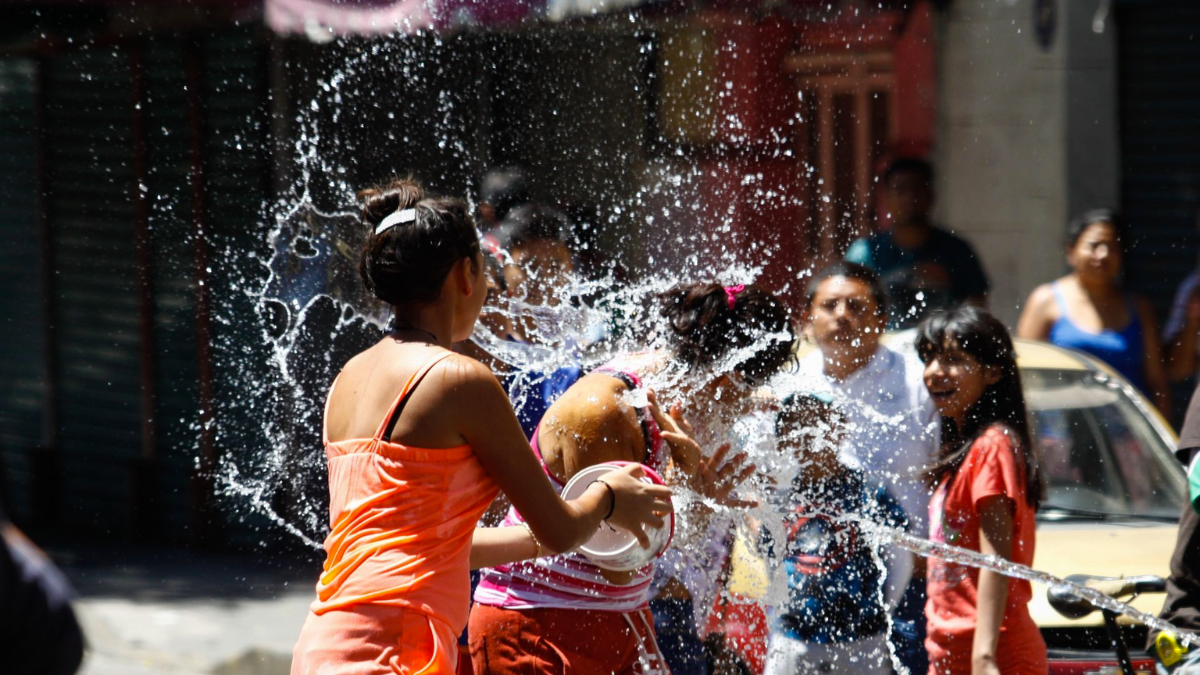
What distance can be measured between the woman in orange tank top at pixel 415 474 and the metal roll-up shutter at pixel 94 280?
20.2ft

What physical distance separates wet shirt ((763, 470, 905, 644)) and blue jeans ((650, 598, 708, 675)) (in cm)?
25

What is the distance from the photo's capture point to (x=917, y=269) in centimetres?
582

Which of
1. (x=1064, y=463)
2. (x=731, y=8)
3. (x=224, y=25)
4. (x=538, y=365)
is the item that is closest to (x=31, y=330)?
(x=224, y=25)

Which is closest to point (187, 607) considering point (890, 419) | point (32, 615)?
point (890, 419)

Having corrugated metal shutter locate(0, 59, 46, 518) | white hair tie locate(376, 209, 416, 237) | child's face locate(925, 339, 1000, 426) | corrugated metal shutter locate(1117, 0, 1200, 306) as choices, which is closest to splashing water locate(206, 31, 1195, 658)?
child's face locate(925, 339, 1000, 426)

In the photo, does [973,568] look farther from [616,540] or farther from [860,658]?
[616,540]

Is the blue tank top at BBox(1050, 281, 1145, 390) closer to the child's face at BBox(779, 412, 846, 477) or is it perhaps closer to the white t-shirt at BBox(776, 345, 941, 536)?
the white t-shirt at BBox(776, 345, 941, 536)

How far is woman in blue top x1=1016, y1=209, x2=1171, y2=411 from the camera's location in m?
5.66

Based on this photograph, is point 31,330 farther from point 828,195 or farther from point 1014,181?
point 1014,181

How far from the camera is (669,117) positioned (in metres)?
7.84

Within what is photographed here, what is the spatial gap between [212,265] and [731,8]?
3407mm

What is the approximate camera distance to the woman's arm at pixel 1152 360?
5.72 m

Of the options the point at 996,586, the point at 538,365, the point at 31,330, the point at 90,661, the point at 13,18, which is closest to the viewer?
the point at 996,586

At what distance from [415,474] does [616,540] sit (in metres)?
0.59
